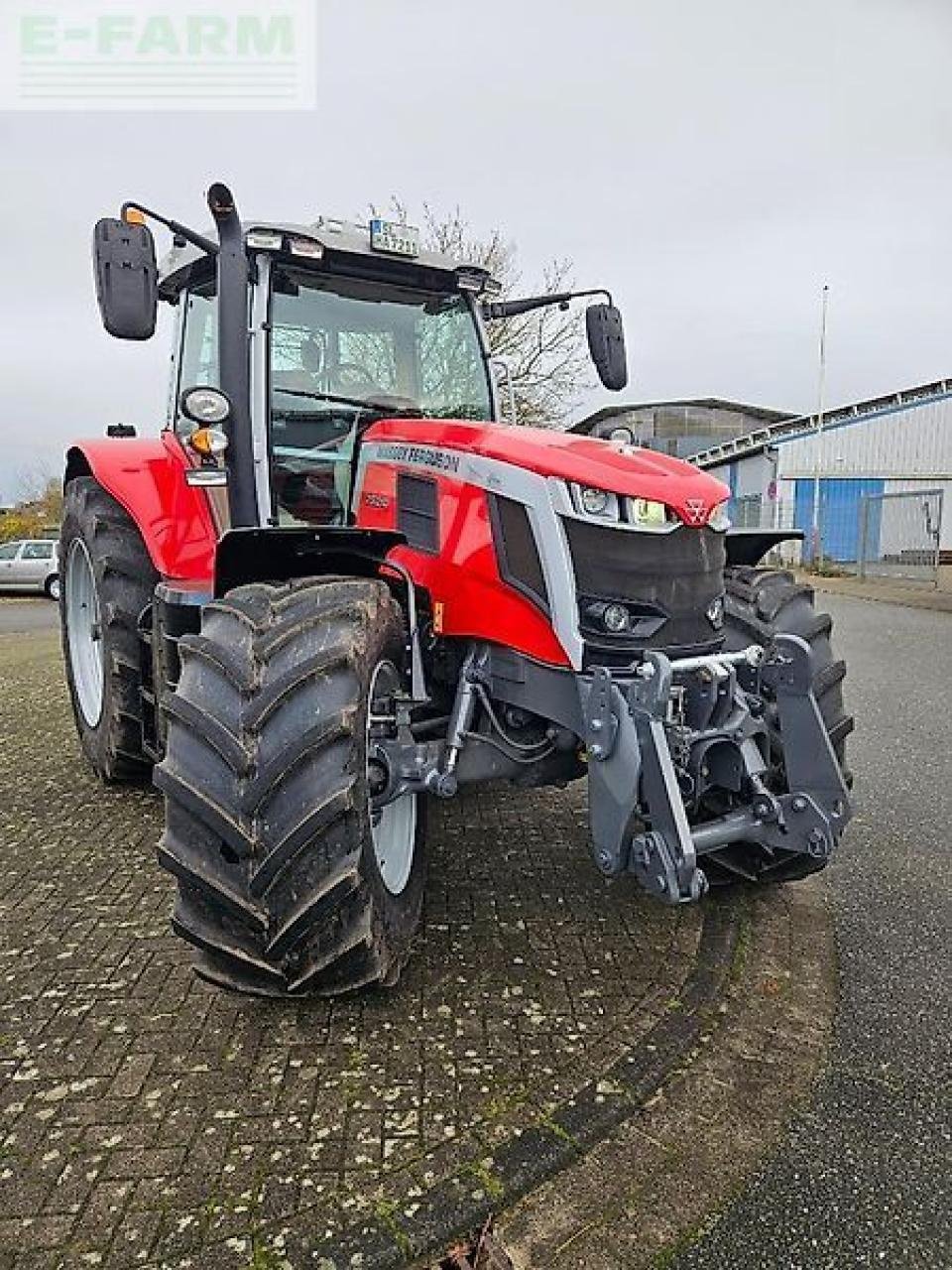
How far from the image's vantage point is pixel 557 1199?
80.0 inches

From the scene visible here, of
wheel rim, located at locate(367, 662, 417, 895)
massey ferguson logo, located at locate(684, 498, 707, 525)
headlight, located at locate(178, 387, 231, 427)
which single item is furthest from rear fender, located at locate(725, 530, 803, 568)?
headlight, located at locate(178, 387, 231, 427)

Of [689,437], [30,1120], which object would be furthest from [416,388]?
[689,437]

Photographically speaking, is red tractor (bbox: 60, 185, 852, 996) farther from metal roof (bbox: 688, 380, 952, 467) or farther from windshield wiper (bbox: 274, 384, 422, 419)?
metal roof (bbox: 688, 380, 952, 467)

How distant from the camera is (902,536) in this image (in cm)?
1983

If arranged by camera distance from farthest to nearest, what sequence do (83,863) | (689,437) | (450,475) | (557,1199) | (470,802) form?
(689,437) < (470,802) < (83,863) < (450,475) < (557,1199)

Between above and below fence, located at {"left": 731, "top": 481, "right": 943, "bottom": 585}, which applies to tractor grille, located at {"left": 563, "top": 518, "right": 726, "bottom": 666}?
above

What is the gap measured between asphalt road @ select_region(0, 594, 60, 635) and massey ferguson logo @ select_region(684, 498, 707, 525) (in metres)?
11.3

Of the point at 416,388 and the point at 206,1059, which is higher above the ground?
the point at 416,388

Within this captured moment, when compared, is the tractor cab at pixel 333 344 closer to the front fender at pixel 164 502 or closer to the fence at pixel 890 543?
the front fender at pixel 164 502

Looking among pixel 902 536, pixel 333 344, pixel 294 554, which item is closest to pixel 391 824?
pixel 294 554

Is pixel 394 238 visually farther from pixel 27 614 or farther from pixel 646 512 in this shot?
pixel 27 614

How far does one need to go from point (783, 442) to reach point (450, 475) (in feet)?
99.0

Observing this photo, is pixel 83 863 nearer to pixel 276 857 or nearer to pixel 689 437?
pixel 276 857

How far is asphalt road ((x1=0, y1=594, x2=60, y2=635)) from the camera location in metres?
15.0
